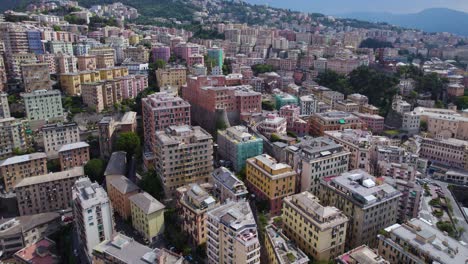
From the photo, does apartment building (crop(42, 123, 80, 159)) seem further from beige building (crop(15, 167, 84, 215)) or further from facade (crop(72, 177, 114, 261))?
facade (crop(72, 177, 114, 261))

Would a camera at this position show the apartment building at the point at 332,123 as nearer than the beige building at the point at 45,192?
No

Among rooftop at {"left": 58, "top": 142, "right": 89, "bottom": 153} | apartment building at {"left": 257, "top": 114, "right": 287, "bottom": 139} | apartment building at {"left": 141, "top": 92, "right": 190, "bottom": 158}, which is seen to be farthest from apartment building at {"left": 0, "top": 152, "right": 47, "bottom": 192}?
apartment building at {"left": 257, "top": 114, "right": 287, "bottom": 139}

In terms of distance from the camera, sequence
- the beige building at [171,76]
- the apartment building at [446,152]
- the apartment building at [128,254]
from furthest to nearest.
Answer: the beige building at [171,76] < the apartment building at [446,152] < the apartment building at [128,254]

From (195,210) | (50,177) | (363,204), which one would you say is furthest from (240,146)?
(50,177)

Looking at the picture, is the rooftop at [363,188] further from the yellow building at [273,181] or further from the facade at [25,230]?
the facade at [25,230]

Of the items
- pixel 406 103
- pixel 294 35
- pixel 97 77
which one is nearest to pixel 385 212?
pixel 406 103

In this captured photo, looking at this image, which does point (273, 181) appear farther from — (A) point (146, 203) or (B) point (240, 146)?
(A) point (146, 203)

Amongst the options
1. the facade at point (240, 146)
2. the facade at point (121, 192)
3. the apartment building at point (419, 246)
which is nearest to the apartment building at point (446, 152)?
the facade at point (240, 146)
